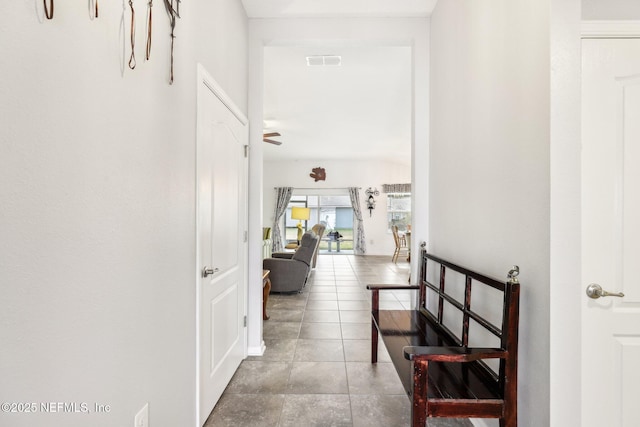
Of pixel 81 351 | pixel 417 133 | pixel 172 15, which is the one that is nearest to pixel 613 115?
pixel 417 133

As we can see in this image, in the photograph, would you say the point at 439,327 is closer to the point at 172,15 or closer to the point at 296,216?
the point at 172,15

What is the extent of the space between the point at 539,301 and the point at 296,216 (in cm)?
763

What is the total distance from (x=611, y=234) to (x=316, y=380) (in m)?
1.96

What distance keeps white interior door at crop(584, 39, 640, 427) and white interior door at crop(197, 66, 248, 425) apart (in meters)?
1.81

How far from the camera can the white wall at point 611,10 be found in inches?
51.3

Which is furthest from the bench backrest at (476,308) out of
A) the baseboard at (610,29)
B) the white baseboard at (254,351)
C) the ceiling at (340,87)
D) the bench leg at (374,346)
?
the ceiling at (340,87)

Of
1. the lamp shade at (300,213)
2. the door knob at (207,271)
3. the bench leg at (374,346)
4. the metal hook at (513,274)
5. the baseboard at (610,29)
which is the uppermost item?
the baseboard at (610,29)

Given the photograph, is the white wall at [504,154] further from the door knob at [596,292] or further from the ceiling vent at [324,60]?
the ceiling vent at [324,60]

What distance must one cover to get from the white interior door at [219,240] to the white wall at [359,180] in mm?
7031

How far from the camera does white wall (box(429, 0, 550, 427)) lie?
4.10ft

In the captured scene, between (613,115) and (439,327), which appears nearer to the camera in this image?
(613,115)

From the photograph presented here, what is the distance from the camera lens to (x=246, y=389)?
215 centimetres

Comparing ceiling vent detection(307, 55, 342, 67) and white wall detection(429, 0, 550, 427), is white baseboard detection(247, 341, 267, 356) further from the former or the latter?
ceiling vent detection(307, 55, 342, 67)

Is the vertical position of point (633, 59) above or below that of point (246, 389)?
above
